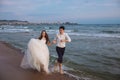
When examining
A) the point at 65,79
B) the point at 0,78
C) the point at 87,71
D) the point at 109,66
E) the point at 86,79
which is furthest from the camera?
the point at 109,66

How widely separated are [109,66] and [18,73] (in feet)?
15.2

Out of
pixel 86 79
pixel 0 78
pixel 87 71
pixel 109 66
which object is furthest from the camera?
pixel 109 66

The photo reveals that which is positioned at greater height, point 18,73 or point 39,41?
point 39,41

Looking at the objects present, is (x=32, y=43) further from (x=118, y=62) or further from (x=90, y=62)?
(x=118, y=62)

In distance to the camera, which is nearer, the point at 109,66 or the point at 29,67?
the point at 29,67

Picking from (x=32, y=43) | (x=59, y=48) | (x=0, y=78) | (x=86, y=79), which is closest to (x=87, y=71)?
(x=86, y=79)

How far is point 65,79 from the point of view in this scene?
764cm

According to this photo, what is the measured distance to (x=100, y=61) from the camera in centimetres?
1169

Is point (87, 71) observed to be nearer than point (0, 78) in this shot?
No

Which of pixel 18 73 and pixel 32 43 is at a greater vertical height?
pixel 32 43

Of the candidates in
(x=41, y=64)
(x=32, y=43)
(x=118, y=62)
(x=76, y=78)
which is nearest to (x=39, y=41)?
(x=32, y=43)

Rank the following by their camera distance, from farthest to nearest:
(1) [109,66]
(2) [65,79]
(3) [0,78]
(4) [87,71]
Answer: (1) [109,66], (4) [87,71], (2) [65,79], (3) [0,78]

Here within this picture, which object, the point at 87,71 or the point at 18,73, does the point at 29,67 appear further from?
the point at 87,71

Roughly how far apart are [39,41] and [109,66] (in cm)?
405
